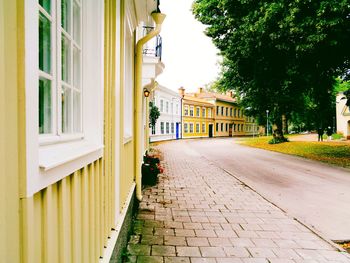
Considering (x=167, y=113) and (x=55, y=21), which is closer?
(x=55, y=21)

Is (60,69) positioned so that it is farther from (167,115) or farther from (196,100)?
(196,100)

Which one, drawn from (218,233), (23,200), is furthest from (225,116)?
(23,200)

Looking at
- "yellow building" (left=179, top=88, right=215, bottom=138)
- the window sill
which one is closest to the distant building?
"yellow building" (left=179, top=88, right=215, bottom=138)

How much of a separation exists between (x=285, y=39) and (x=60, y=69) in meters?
12.6

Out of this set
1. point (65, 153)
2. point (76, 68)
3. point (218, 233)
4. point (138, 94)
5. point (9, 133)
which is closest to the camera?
point (9, 133)

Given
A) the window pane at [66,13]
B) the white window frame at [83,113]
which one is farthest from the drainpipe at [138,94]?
the window pane at [66,13]

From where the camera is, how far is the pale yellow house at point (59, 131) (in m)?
1.12

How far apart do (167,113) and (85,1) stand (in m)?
38.5

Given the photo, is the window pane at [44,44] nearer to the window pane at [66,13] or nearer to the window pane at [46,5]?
the window pane at [46,5]

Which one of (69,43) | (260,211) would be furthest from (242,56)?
(69,43)

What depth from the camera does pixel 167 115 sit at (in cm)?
4091

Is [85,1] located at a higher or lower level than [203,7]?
lower

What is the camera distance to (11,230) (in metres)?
1.12

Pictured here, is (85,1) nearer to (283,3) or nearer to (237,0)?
(283,3)
